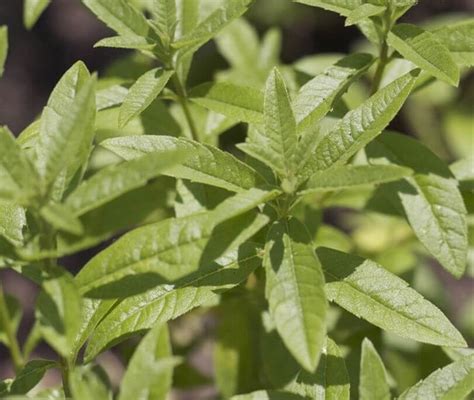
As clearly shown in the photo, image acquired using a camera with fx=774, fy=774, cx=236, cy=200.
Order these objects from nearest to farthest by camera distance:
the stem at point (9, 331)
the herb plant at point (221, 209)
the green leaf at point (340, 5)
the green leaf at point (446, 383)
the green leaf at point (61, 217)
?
the green leaf at point (61, 217) < the herb plant at point (221, 209) < the green leaf at point (446, 383) < the stem at point (9, 331) < the green leaf at point (340, 5)

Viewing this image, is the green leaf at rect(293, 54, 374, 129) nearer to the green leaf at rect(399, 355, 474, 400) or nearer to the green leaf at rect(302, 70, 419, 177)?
the green leaf at rect(302, 70, 419, 177)

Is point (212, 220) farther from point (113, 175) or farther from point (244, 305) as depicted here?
point (244, 305)

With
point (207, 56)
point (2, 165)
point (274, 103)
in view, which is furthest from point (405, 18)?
point (2, 165)

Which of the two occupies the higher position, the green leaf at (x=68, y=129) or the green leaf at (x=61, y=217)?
the green leaf at (x=68, y=129)

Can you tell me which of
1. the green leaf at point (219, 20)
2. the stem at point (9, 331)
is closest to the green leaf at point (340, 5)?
the green leaf at point (219, 20)

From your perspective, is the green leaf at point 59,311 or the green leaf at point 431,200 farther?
the green leaf at point 431,200

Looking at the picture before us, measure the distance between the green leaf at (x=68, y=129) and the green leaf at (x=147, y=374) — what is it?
322mm

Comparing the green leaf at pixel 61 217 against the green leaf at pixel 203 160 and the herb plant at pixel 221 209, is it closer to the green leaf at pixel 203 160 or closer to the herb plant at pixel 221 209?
the herb plant at pixel 221 209

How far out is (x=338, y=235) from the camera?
2.48 metres

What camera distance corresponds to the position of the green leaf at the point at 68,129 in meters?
1.28

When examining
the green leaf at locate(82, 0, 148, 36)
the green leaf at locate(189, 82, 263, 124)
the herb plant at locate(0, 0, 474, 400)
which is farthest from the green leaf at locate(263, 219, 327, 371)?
the green leaf at locate(82, 0, 148, 36)

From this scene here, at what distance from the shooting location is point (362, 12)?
155 cm

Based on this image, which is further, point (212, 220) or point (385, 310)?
point (385, 310)

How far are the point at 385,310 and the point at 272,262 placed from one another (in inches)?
9.9
